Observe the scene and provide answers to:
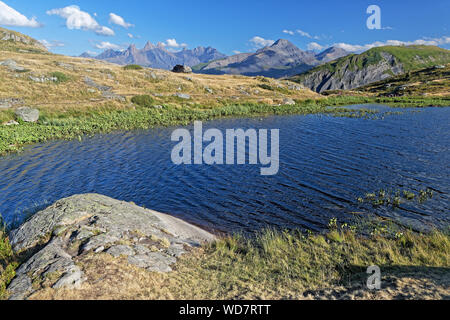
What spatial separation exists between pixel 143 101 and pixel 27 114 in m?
25.7

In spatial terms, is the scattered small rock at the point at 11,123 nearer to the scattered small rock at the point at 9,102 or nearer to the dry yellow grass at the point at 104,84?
the dry yellow grass at the point at 104,84

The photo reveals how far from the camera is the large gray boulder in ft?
147

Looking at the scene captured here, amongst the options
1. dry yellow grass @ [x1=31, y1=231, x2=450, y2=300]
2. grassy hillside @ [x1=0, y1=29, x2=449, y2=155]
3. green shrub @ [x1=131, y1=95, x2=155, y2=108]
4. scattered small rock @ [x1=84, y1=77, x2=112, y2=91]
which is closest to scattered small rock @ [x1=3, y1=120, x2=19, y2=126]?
grassy hillside @ [x1=0, y1=29, x2=449, y2=155]

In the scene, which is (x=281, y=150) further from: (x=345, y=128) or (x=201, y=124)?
(x=201, y=124)

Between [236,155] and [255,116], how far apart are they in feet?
127

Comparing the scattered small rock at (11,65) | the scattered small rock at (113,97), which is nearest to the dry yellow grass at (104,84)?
the scattered small rock at (113,97)

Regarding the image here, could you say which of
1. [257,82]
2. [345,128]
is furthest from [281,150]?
[257,82]

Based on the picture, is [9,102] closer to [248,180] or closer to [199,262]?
[248,180]

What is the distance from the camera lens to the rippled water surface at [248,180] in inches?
632

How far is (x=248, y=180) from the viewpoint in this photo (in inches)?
875

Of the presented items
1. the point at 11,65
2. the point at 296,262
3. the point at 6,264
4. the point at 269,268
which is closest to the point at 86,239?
the point at 6,264

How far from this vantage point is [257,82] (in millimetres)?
113750

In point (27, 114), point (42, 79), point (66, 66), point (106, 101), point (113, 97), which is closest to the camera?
point (27, 114)

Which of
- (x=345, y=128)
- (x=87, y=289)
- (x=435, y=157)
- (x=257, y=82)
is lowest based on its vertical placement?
(x=87, y=289)
